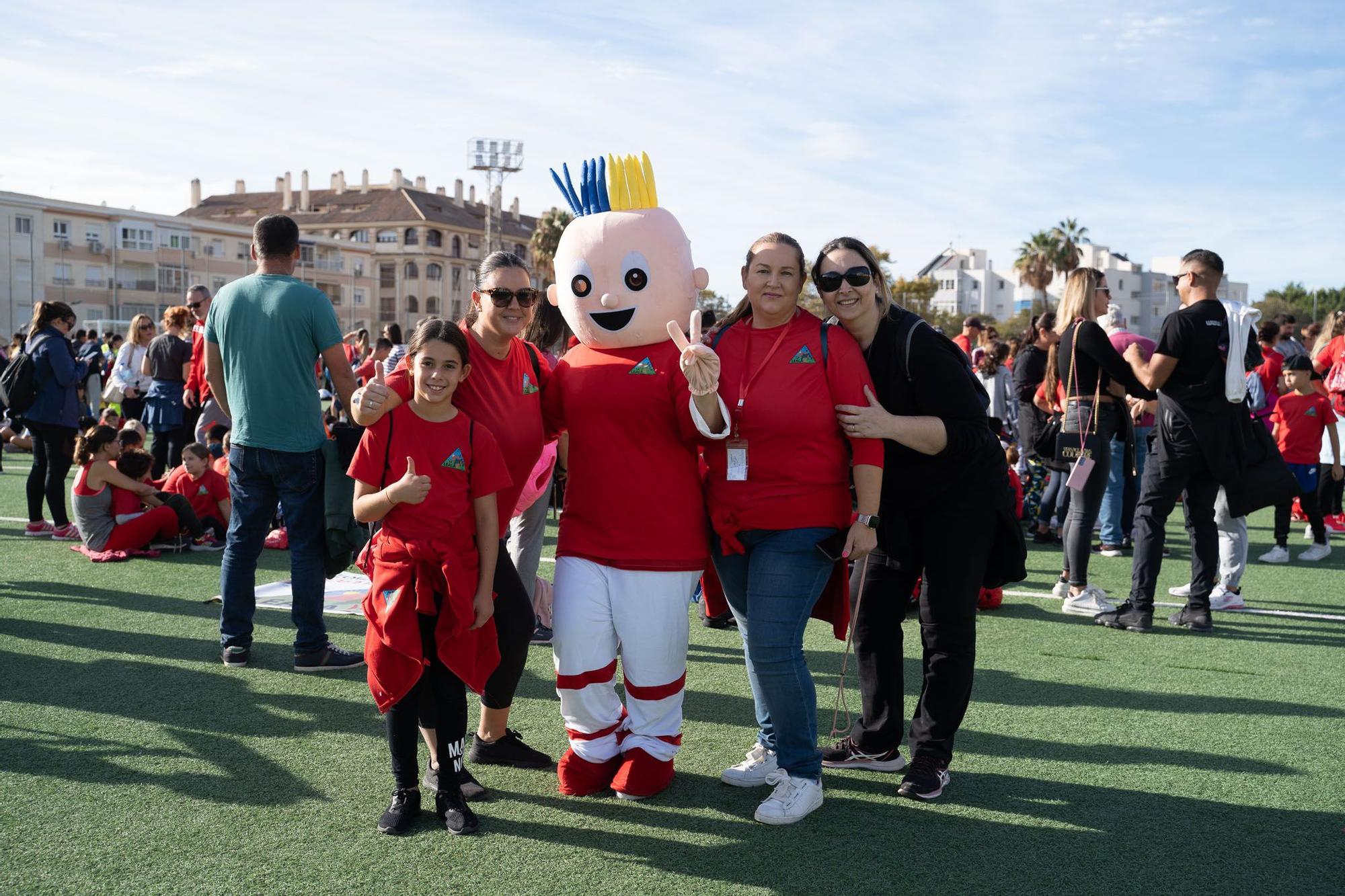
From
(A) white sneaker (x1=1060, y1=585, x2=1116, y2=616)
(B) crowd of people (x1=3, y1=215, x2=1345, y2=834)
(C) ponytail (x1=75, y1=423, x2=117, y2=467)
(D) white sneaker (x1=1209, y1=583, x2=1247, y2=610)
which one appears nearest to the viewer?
(B) crowd of people (x1=3, y1=215, x2=1345, y2=834)

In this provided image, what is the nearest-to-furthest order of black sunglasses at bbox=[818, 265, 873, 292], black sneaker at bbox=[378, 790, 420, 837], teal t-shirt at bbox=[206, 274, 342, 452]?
black sneaker at bbox=[378, 790, 420, 837] → black sunglasses at bbox=[818, 265, 873, 292] → teal t-shirt at bbox=[206, 274, 342, 452]

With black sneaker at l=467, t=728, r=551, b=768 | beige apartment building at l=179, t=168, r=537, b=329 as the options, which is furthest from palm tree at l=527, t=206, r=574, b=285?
black sneaker at l=467, t=728, r=551, b=768

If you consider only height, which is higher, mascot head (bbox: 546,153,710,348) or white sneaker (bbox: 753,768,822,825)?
mascot head (bbox: 546,153,710,348)

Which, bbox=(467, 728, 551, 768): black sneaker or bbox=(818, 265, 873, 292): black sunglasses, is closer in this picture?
bbox=(818, 265, 873, 292): black sunglasses

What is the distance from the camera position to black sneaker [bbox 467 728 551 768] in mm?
3963

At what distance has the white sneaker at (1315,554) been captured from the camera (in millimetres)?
8336

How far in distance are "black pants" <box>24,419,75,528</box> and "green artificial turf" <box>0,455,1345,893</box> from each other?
292cm

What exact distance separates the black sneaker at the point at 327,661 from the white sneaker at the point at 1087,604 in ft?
13.6

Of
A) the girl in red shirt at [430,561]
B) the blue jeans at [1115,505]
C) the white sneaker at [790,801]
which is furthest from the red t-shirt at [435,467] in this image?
the blue jeans at [1115,505]

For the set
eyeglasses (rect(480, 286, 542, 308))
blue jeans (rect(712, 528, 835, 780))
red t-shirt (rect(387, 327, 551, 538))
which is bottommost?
blue jeans (rect(712, 528, 835, 780))

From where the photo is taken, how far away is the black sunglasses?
3.57 m

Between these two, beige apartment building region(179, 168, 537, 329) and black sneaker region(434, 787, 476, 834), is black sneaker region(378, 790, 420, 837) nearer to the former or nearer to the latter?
black sneaker region(434, 787, 476, 834)

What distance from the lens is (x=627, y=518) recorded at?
3.61 metres

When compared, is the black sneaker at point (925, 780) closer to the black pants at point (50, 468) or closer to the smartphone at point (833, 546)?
the smartphone at point (833, 546)
